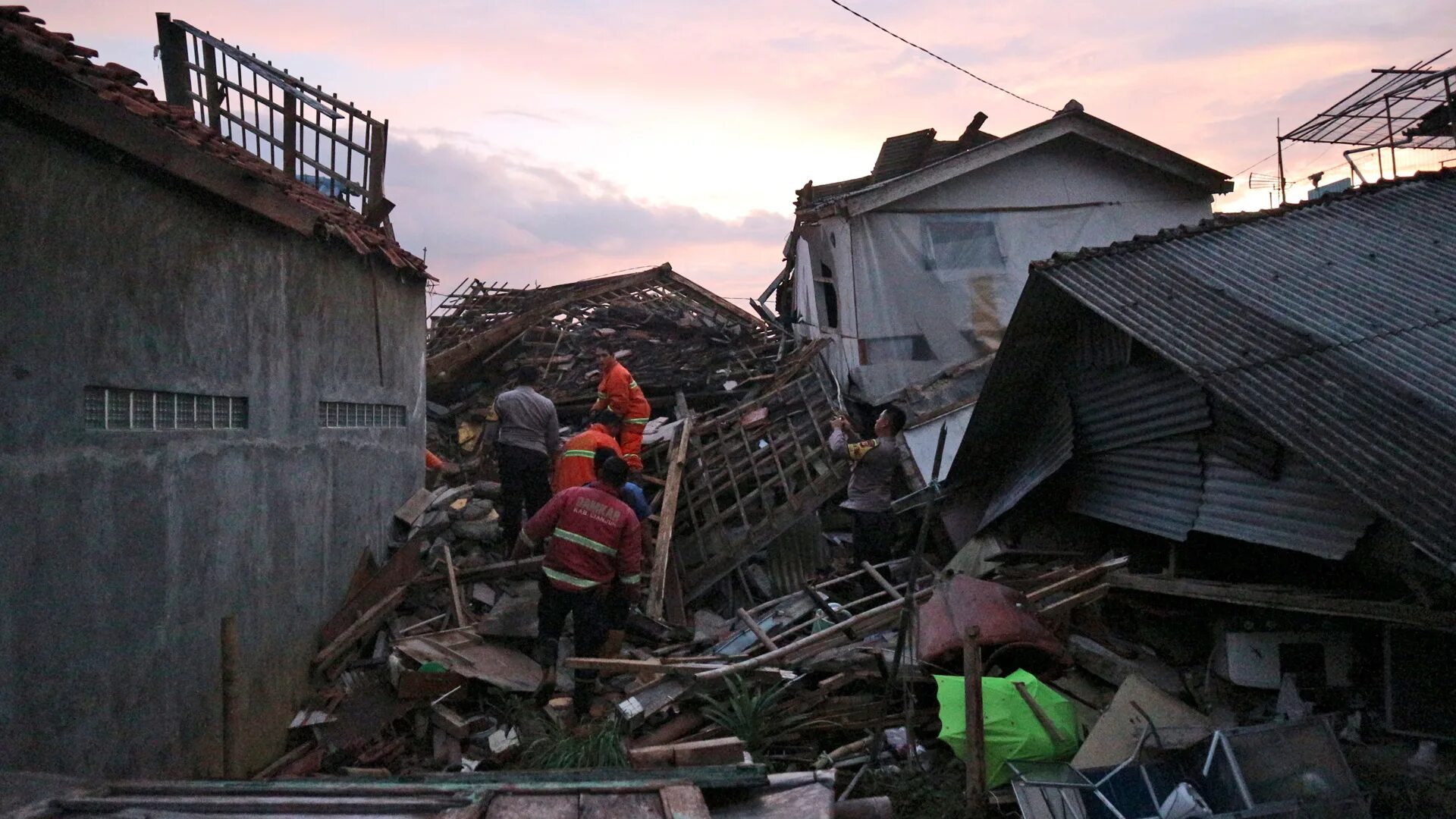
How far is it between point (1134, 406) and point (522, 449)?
17.5ft

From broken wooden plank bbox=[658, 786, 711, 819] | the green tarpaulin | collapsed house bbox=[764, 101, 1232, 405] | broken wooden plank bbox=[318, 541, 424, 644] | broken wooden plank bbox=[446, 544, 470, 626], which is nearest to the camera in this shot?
broken wooden plank bbox=[658, 786, 711, 819]

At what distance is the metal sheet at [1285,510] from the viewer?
5.67 meters

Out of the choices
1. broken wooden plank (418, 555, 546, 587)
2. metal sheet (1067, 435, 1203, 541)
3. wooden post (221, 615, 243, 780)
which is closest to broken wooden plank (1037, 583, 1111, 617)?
metal sheet (1067, 435, 1203, 541)

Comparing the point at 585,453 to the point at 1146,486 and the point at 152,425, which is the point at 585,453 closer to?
the point at 152,425

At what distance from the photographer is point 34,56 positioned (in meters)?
4.12

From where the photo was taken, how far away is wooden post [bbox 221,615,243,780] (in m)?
5.93

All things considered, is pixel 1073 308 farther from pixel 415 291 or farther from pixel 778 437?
pixel 415 291

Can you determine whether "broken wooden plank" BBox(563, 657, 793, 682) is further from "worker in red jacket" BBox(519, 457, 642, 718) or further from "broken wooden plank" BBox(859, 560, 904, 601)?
"broken wooden plank" BBox(859, 560, 904, 601)

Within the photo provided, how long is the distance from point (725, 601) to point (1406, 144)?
1437cm

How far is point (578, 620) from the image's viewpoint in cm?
711

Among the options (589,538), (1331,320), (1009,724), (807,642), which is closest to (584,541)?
(589,538)

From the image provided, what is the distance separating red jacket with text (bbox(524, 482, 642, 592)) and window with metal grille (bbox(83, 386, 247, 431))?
2105mm

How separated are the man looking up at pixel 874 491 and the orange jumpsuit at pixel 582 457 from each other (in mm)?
2383

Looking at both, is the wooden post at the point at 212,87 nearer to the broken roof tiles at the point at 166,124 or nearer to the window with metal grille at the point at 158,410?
the broken roof tiles at the point at 166,124
